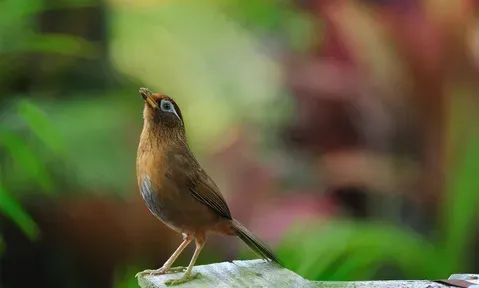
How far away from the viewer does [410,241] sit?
259cm

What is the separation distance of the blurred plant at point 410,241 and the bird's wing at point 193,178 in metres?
1.00

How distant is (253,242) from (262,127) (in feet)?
6.45

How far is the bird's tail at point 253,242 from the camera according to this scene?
4.16 ft

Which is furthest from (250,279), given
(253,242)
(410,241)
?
(410,241)

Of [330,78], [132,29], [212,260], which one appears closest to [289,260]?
[212,260]

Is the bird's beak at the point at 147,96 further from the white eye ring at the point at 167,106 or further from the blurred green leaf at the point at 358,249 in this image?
the blurred green leaf at the point at 358,249

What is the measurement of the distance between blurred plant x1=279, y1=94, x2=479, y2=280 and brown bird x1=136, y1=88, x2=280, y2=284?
1003mm

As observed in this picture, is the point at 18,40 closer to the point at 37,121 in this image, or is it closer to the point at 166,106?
the point at 37,121

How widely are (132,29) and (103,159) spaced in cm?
63

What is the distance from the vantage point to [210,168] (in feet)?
9.88

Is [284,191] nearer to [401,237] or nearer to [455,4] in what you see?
[401,237]

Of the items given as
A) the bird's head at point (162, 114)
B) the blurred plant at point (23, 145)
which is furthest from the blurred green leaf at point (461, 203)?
the bird's head at point (162, 114)

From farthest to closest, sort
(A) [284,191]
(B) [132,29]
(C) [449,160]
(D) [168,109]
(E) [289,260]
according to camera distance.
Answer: (B) [132,29] → (A) [284,191] → (C) [449,160] → (E) [289,260] → (D) [168,109]

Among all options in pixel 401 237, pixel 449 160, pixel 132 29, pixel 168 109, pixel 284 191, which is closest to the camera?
pixel 168 109
